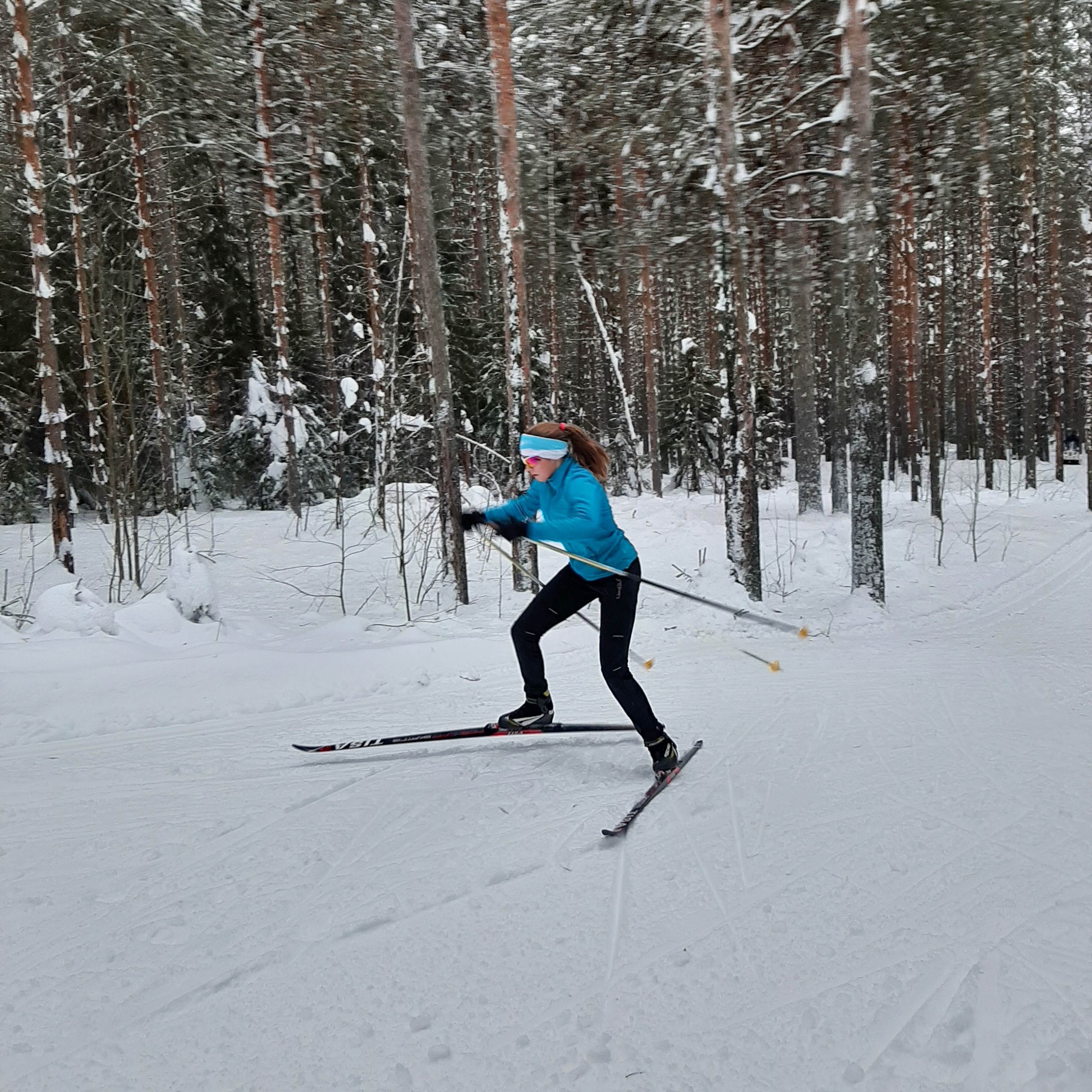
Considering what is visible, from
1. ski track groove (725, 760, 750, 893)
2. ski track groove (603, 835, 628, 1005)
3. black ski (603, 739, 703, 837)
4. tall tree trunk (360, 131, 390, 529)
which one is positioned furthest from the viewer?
tall tree trunk (360, 131, 390, 529)

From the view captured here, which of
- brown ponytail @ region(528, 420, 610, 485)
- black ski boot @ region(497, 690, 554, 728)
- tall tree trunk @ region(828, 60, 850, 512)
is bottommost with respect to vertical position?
black ski boot @ region(497, 690, 554, 728)

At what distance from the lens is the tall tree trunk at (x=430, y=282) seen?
9500 millimetres

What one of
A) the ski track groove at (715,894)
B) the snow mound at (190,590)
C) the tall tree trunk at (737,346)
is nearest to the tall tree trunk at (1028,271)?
the tall tree trunk at (737,346)

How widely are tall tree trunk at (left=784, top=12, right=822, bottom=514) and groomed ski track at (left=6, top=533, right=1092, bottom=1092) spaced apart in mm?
7330

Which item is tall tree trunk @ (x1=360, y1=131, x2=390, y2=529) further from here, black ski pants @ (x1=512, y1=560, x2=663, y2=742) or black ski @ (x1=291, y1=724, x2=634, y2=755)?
black ski pants @ (x1=512, y1=560, x2=663, y2=742)

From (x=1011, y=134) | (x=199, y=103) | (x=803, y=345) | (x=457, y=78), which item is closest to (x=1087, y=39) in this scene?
(x=1011, y=134)

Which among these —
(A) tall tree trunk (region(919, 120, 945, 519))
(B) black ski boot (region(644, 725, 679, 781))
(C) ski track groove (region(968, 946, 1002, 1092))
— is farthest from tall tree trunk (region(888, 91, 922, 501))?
(C) ski track groove (region(968, 946, 1002, 1092))

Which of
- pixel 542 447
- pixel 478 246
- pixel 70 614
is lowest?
pixel 70 614

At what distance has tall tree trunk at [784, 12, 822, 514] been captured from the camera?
36.5 feet

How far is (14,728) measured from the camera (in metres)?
5.39

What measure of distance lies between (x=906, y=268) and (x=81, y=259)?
1515 centimetres

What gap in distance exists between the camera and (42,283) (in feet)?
36.9

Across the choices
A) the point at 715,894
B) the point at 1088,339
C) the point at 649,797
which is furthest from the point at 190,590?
the point at 1088,339

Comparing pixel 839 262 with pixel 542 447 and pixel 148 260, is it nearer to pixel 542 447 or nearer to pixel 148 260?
pixel 542 447
